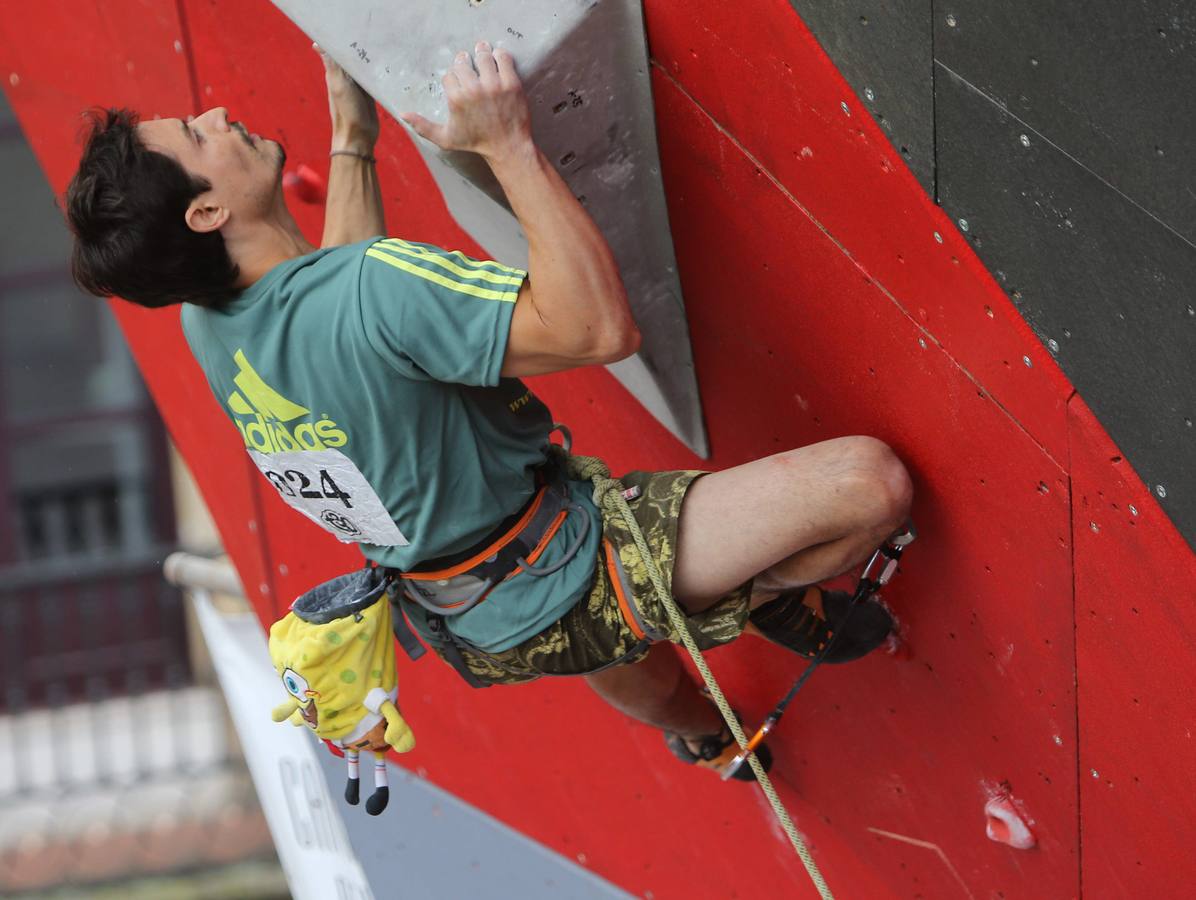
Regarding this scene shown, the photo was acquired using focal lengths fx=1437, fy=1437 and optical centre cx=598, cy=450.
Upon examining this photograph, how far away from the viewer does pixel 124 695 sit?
27.0 feet

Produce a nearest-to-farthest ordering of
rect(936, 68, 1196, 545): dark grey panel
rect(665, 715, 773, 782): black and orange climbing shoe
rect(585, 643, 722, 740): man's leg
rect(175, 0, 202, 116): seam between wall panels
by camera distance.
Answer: rect(936, 68, 1196, 545): dark grey panel
rect(585, 643, 722, 740): man's leg
rect(665, 715, 773, 782): black and orange climbing shoe
rect(175, 0, 202, 116): seam between wall panels

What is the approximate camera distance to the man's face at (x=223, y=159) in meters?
1.68

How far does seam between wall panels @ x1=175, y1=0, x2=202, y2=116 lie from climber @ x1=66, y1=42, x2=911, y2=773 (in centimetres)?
80

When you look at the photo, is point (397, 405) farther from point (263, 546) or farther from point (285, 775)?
point (285, 775)

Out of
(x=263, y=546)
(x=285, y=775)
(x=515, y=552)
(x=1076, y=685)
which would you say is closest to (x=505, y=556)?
(x=515, y=552)

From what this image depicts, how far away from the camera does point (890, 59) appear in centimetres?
155

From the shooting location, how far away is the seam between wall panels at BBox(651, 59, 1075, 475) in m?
1.62

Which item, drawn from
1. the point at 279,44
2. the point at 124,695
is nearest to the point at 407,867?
the point at 279,44

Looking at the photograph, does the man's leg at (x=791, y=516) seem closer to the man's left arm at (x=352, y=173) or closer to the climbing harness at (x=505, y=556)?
the climbing harness at (x=505, y=556)

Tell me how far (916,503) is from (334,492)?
74cm

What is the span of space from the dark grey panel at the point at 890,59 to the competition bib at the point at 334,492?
0.73m

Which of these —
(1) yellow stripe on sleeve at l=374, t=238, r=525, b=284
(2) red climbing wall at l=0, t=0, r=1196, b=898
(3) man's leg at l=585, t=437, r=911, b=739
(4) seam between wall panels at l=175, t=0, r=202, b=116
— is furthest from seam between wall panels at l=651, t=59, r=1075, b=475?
(4) seam between wall panels at l=175, t=0, r=202, b=116

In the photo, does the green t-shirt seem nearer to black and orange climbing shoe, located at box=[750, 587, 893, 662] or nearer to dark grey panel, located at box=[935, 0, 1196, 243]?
black and orange climbing shoe, located at box=[750, 587, 893, 662]

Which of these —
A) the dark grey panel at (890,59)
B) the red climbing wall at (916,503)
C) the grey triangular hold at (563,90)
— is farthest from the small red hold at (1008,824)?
the dark grey panel at (890,59)
